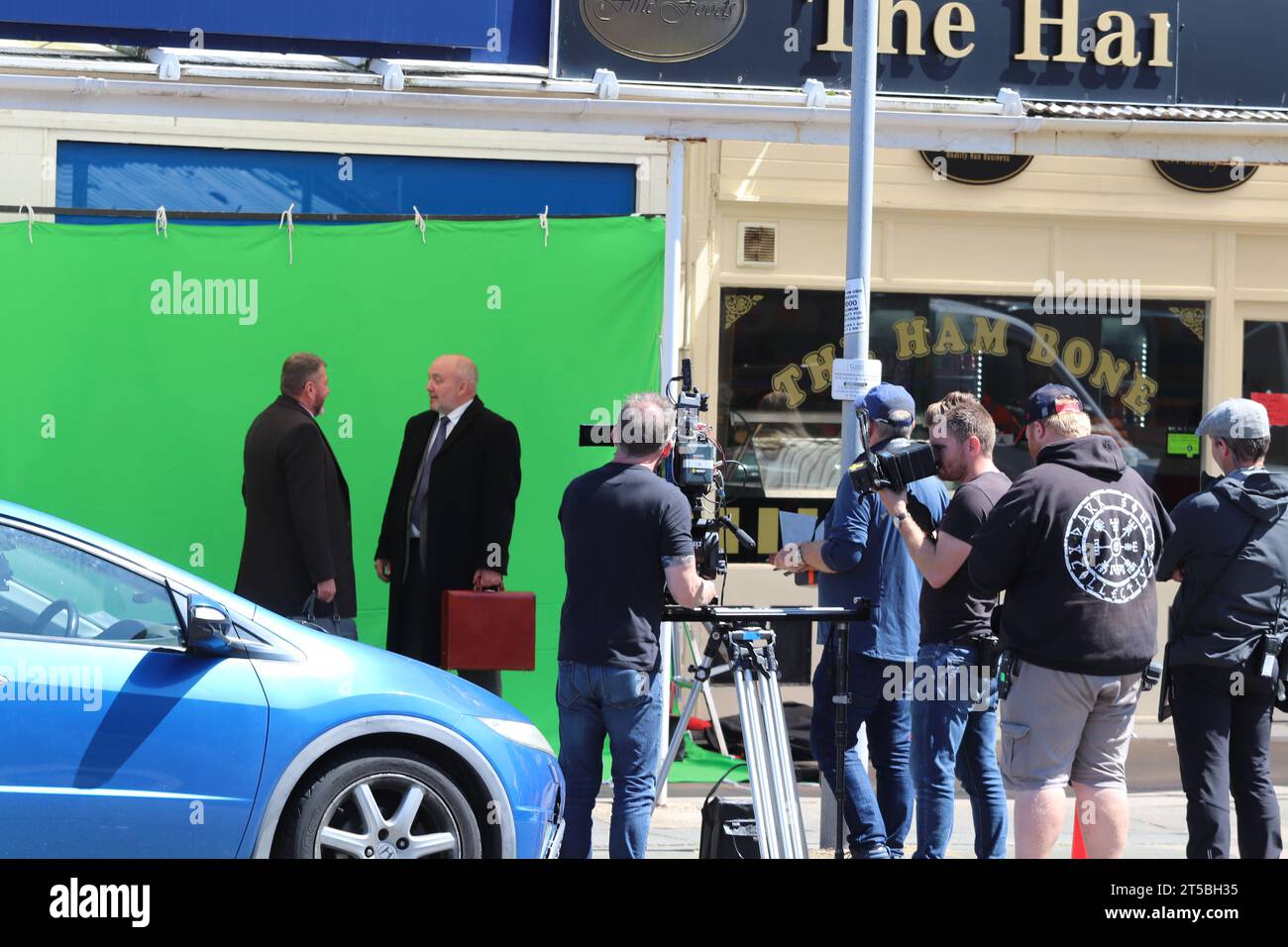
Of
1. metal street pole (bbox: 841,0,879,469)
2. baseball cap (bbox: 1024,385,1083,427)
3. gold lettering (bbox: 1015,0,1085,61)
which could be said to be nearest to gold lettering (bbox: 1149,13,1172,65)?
gold lettering (bbox: 1015,0,1085,61)

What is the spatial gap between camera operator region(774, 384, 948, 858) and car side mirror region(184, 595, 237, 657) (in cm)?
216

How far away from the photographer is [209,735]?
546 cm

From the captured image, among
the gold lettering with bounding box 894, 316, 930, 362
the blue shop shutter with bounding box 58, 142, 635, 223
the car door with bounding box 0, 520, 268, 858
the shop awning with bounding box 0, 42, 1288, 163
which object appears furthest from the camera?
the gold lettering with bounding box 894, 316, 930, 362

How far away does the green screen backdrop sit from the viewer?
812cm

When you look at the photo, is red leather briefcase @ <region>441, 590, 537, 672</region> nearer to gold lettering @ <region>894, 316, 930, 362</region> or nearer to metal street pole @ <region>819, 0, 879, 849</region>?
metal street pole @ <region>819, 0, 879, 849</region>

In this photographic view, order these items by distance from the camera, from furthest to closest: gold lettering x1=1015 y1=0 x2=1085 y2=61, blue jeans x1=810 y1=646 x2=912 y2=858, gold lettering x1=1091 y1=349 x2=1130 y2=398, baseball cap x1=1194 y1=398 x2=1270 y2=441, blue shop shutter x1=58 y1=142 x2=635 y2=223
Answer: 1. gold lettering x1=1091 y1=349 x2=1130 y2=398
2. blue shop shutter x1=58 y1=142 x2=635 y2=223
3. gold lettering x1=1015 y1=0 x2=1085 y2=61
4. blue jeans x1=810 y1=646 x2=912 y2=858
5. baseball cap x1=1194 y1=398 x2=1270 y2=441

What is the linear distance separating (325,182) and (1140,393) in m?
5.61

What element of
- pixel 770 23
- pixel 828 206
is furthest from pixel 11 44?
pixel 828 206

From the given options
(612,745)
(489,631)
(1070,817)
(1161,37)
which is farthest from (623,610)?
(1161,37)

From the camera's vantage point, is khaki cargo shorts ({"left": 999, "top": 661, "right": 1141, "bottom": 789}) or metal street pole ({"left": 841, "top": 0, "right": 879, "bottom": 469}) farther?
metal street pole ({"left": 841, "top": 0, "right": 879, "bottom": 469})

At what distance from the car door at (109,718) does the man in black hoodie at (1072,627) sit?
8.37 ft

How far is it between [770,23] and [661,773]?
3.63 metres

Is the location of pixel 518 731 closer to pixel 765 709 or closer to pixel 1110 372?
pixel 765 709
